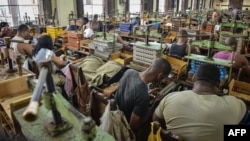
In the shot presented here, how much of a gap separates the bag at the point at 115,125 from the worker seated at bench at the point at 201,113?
0.31 meters

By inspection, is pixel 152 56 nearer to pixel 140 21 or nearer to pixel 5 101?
pixel 5 101

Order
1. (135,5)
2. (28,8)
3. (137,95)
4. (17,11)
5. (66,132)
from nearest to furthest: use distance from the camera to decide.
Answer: (66,132) → (137,95) → (17,11) → (28,8) → (135,5)

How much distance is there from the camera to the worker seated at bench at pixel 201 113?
55.7 inches

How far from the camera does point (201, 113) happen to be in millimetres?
1423

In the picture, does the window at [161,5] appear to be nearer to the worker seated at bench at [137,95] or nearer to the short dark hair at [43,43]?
the short dark hair at [43,43]

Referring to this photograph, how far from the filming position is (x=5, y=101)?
6.36ft

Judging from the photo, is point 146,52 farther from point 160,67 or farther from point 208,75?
point 208,75

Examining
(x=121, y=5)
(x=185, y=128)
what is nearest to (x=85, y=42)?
(x=185, y=128)

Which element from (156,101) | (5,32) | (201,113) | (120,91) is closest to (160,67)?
(156,101)

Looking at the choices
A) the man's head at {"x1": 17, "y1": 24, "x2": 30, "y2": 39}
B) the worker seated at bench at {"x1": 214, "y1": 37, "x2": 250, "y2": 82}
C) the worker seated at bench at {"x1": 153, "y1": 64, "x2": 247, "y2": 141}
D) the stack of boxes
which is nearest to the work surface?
the worker seated at bench at {"x1": 153, "y1": 64, "x2": 247, "y2": 141}

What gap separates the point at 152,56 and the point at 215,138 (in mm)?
1372

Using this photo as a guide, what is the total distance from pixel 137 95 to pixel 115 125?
1.46 ft

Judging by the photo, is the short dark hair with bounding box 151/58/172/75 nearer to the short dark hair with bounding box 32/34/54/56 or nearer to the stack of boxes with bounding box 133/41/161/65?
the stack of boxes with bounding box 133/41/161/65

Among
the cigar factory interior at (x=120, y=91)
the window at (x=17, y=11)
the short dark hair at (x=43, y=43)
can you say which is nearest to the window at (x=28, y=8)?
the window at (x=17, y=11)
